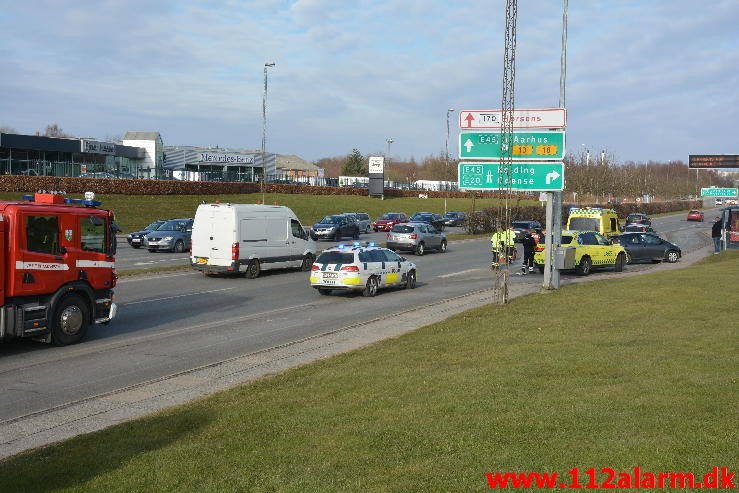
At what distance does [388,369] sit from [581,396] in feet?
11.4

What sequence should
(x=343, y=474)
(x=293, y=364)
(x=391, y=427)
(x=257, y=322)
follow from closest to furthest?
(x=343, y=474) < (x=391, y=427) < (x=293, y=364) < (x=257, y=322)

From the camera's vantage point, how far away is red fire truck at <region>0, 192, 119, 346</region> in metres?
13.9

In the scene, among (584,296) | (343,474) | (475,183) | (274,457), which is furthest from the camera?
(475,183)

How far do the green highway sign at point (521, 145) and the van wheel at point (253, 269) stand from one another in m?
8.58

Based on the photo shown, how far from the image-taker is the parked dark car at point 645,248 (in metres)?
35.9

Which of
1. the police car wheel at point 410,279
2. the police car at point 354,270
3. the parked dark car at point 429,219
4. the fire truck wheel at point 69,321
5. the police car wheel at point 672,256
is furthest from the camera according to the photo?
the parked dark car at point 429,219

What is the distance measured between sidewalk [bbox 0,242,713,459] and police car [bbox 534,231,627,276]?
12898 millimetres

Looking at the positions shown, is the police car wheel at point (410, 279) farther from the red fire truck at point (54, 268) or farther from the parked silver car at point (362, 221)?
the parked silver car at point (362, 221)

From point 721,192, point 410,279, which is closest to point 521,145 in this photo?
point 410,279

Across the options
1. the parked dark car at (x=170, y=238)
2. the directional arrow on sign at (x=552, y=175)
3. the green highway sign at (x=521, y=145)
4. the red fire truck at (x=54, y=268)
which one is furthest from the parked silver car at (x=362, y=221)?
the red fire truck at (x=54, y=268)

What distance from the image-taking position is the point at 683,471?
5902mm

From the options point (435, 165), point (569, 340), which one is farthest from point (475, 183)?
point (435, 165)

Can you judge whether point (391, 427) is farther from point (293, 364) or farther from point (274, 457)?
point (293, 364)

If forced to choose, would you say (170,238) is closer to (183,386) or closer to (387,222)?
(387,222)
